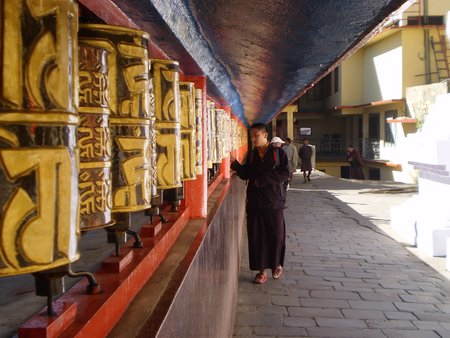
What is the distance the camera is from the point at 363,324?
432 cm

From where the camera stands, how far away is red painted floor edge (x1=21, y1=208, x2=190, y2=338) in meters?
1.24

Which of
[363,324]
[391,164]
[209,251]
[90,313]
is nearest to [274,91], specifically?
[363,324]

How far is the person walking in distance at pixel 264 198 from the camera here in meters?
4.85

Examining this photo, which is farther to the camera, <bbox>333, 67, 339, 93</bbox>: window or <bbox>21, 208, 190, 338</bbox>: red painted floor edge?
<bbox>333, 67, 339, 93</bbox>: window

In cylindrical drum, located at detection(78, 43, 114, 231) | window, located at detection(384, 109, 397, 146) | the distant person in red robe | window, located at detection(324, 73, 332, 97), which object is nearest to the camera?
cylindrical drum, located at detection(78, 43, 114, 231)

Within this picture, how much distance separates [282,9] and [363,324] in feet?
10.7

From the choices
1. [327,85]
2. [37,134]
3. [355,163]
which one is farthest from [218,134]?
[327,85]

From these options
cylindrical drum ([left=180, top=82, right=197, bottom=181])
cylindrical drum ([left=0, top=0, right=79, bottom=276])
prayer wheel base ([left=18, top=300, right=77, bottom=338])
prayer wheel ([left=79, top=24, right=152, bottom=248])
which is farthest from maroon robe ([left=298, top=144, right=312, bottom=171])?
cylindrical drum ([left=0, top=0, right=79, bottom=276])

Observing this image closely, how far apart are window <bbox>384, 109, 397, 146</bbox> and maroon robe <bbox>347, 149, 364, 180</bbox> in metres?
2.66

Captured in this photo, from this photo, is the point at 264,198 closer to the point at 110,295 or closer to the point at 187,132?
the point at 187,132

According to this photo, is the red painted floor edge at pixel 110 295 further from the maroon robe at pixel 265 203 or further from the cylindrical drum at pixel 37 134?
the maroon robe at pixel 265 203

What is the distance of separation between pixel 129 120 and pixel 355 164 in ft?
60.5

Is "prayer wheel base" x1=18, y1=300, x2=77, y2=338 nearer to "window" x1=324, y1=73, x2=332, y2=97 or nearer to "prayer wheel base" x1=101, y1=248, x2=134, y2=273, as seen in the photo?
"prayer wheel base" x1=101, y1=248, x2=134, y2=273

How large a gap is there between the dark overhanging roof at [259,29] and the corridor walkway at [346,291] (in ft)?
7.20
